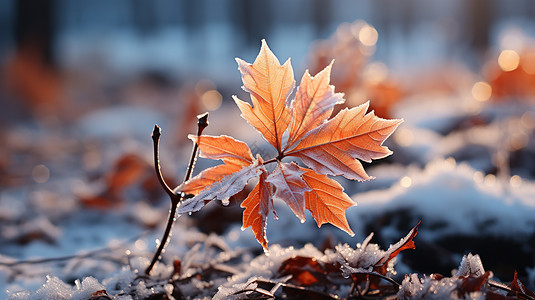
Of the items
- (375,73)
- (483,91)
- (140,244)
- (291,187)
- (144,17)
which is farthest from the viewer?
(144,17)

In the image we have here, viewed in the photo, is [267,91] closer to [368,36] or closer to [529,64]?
[368,36]

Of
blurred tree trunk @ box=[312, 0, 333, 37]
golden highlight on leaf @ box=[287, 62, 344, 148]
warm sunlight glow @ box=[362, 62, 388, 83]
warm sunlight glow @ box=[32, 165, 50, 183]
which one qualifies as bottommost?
warm sunlight glow @ box=[32, 165, 50, 183]

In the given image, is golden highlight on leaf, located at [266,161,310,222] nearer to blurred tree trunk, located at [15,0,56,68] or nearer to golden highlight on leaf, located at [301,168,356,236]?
golden highlight on leaf, located at [301,168,356,236]

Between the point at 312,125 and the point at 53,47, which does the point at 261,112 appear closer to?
the point at 312,125

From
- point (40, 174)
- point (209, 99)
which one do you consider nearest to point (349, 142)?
point (40, 174)

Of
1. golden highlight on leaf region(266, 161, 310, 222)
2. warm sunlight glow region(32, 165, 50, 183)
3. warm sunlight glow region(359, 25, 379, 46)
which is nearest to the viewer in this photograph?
golden highlight on leaf region(266, 161, 310, 222)

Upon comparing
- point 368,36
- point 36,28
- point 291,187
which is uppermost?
point 36,28

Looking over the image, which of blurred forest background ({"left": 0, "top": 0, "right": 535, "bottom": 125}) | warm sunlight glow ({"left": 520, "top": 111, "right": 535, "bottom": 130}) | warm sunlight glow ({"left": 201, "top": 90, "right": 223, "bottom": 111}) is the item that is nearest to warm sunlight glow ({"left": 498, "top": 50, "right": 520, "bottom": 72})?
warm sunlight glow ({"left": 520, "top": 111, "right": 535, "bottom": 130})
